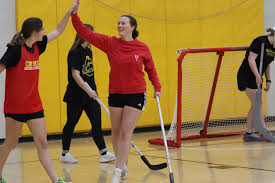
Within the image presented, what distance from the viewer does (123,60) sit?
15.6ft

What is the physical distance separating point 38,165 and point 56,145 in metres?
2.00

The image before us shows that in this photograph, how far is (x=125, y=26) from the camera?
4.87 m

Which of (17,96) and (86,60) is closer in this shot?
(17,96)

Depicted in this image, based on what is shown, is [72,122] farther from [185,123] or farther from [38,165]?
[185,123]

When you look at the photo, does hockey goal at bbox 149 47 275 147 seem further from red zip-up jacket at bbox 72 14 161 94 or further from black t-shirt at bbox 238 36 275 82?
red zip-up jacket at bbox 72 14 161 94

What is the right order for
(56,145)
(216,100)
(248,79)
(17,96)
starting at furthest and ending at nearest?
(216,100), (56,145), (248,79), (17,96)

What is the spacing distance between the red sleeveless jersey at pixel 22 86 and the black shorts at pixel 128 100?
0.78 m

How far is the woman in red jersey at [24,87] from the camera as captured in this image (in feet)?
14.4

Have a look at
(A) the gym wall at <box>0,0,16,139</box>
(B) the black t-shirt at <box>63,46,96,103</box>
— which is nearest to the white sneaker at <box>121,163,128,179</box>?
(B) the black t-shirt at <box>63,46,96,103</box>

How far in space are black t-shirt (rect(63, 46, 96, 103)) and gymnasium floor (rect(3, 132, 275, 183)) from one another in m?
0.85

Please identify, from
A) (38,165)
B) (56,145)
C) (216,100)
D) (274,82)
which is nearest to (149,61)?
(38,165)

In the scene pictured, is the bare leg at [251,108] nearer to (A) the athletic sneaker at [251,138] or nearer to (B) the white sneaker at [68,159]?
(A) the athletic sneaker at [251,138]

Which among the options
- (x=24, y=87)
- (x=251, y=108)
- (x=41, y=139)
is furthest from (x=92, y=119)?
(x=251, y=108)

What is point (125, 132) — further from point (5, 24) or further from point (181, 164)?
point (5, 24)
